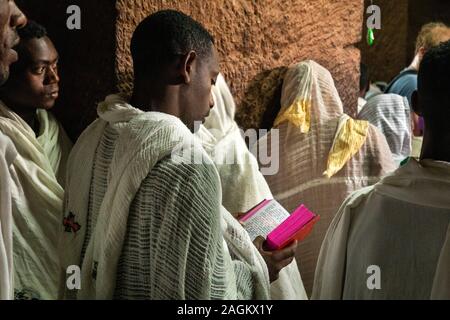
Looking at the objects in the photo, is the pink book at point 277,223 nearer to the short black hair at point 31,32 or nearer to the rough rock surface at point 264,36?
the rough rock surface at point 264,36

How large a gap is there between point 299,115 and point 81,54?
100 centimetres

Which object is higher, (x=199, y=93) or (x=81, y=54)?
(x=81, y=54)

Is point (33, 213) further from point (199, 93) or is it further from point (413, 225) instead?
point (413, 225)

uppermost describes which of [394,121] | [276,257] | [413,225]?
[394,121]

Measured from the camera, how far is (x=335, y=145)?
353 centimetres

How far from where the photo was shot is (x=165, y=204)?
2.07 m

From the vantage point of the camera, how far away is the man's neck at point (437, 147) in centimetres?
212

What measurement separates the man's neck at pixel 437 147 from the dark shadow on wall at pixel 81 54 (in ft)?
4.06

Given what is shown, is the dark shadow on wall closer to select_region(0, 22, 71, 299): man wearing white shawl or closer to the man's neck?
select_region(0, 22, 71, 299): man wearing white shawl

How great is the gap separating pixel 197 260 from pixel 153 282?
14cm

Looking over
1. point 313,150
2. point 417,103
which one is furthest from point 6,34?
point 313,150

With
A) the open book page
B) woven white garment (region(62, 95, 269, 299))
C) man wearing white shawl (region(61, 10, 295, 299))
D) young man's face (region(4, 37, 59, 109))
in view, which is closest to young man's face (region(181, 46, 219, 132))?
man wearing white shawl (region(61, 10, 295, 299))

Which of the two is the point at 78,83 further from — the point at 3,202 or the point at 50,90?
the point at 3,202
